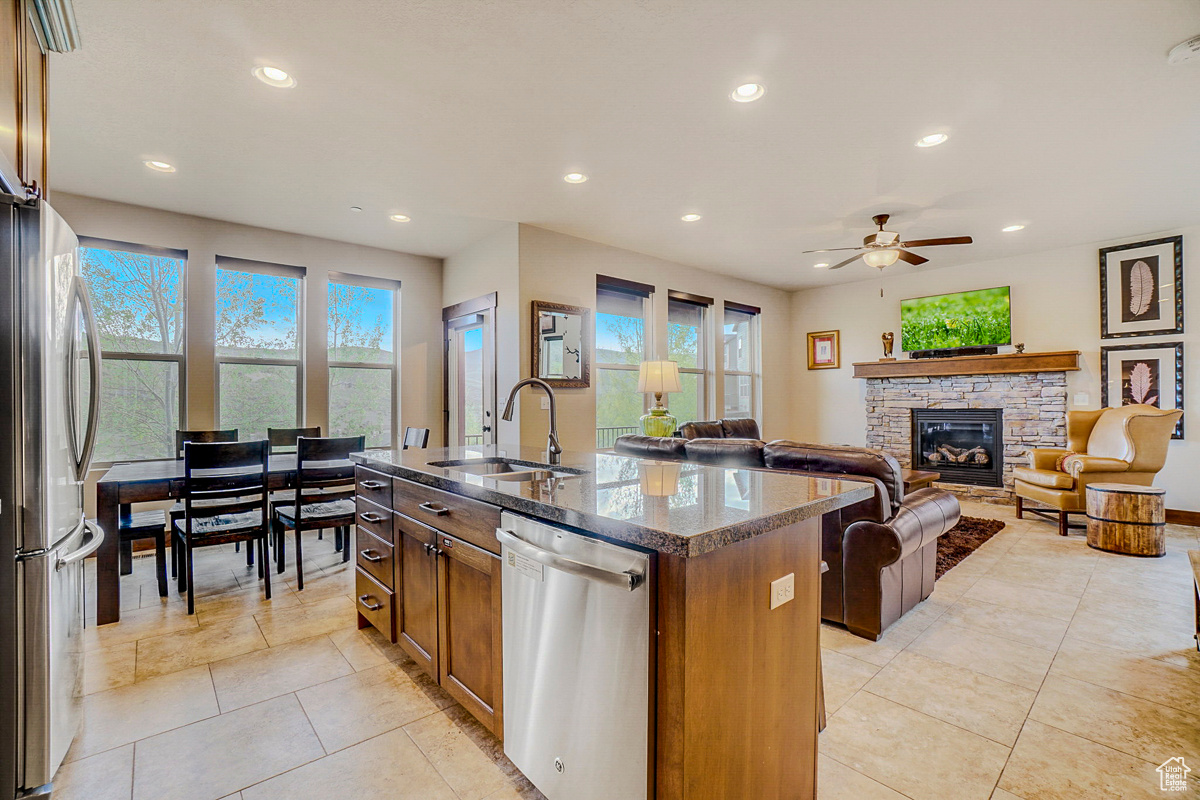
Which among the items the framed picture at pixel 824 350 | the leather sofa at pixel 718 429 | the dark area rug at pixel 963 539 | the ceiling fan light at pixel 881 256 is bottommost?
the dark area rug at pixel 963 539

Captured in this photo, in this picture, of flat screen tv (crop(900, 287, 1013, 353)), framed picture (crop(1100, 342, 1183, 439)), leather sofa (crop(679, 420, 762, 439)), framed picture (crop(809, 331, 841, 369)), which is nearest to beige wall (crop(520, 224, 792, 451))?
leather sofa (crop(679, 420, 762, 439))

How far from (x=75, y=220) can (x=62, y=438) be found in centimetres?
358

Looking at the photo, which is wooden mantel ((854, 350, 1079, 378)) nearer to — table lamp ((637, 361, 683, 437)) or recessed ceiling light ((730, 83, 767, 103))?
table lamp ((637, 361, 683, 437))

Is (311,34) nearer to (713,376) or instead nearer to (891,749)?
(891,749)

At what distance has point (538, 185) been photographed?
382 centimetres

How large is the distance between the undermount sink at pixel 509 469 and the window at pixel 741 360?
4846mm

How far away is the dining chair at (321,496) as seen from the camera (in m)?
3.20

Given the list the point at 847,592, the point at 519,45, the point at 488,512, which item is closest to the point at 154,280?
the point at 519,45

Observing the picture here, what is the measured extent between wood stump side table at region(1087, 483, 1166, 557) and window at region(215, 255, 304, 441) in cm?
681

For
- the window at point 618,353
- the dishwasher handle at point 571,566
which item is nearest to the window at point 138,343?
the window at point 618,353

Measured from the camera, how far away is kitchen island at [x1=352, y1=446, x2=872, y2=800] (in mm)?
1098

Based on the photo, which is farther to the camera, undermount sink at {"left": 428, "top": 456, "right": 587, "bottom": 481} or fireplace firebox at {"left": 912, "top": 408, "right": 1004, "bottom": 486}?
fireplace firebox at {"left": 912, "top": 408, "right": 1004, "bottom": 486}

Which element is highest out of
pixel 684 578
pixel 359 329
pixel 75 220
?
pixel 75 220

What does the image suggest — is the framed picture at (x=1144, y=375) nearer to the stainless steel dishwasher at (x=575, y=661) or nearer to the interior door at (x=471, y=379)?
the interior door at (x=471, y=379)
